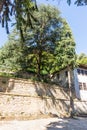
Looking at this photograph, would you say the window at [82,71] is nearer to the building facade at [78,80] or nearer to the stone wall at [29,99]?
the building facade at [78,80]

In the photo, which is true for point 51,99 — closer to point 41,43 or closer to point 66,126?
point 66,126

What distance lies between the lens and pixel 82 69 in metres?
37.2

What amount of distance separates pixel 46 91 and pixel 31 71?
8998mm

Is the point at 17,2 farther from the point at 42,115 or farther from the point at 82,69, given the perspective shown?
the point at 82,69

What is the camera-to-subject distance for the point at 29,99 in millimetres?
23172

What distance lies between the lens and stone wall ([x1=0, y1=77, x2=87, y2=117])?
21125 millimetres

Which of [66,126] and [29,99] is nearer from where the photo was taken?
[66,126]

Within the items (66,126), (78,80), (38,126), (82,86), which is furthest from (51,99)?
(82,86)

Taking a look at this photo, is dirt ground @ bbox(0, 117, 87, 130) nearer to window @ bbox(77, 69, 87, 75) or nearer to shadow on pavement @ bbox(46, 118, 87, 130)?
shadow on pavement @ bbox(46, 118, 87, 130)

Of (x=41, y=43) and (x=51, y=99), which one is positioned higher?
(x=41, y=43)

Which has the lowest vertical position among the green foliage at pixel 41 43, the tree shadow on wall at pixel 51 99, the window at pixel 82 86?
the tree shadow on wall at pixel 51 99

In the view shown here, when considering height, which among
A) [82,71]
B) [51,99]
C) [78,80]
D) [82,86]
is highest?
[82,71]

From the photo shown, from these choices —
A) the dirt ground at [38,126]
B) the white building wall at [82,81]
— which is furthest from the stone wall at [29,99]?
the white building wall at [82,81]

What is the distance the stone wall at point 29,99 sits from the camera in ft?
69.3
